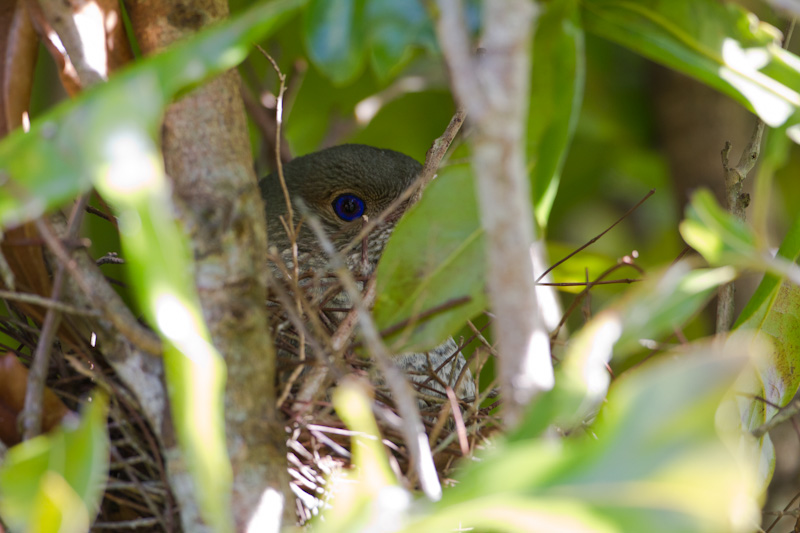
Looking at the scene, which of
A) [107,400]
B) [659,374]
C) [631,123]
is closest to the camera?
[659,374]

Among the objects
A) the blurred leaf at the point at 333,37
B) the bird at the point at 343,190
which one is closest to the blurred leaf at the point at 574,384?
the blurred leaf at the point at 333,37

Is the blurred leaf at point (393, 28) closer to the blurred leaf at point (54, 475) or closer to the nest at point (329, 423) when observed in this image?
the nest at point (329, 423)

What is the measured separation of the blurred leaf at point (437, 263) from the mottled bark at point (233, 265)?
0.47 feet

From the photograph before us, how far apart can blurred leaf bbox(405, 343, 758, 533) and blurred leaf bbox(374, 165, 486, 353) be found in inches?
13.9

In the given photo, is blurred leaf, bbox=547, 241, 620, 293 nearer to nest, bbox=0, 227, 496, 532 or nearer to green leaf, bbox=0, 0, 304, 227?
nest, bbox=0, 227, 496, 532

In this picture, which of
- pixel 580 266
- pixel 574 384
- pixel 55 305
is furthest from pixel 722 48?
pixel 580 266

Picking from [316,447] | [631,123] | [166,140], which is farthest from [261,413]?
[631,123]

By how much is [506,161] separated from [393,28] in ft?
0.74

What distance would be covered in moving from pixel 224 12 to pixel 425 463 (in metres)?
0.57

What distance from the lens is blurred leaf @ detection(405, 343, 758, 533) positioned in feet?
1.52

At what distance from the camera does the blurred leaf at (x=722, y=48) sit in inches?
31.8

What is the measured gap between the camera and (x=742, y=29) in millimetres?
837

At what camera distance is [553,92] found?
0.90m

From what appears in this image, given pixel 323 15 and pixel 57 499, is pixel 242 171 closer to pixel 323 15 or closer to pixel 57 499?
pixel 323 15
